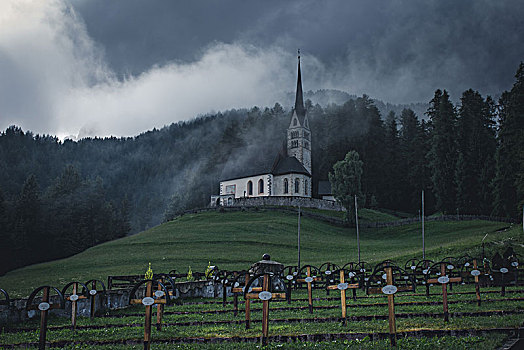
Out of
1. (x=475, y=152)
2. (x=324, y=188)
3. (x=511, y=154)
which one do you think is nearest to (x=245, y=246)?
(x=511, y=154)

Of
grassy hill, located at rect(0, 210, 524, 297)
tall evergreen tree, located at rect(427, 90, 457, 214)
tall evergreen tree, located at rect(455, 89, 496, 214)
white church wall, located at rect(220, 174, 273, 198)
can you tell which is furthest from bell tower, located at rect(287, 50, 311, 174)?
tall evergreen tree, located at rect(455, 89, 496, 214)

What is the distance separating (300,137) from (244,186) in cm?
1534

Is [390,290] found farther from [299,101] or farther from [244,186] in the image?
[299,101]

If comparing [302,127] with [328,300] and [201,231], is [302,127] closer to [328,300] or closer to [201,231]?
[201,231]

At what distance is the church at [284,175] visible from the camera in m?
76.4

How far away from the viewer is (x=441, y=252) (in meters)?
28.2

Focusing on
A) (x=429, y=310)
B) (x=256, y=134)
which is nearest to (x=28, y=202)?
(x=256, y=134)

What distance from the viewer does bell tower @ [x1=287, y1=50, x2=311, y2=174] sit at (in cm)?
8469

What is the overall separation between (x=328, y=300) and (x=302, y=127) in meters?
71.8

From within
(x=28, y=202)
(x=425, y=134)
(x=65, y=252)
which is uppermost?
(x=425, y=134)

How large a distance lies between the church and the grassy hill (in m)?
16.0

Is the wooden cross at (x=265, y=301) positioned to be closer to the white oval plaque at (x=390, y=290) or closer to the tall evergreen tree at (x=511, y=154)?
the white oval plaque at (x=390, y=290)

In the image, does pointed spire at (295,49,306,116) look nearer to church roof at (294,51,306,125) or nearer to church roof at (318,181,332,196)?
church roof at (294,51,306,125)

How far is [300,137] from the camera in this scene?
8525cm
